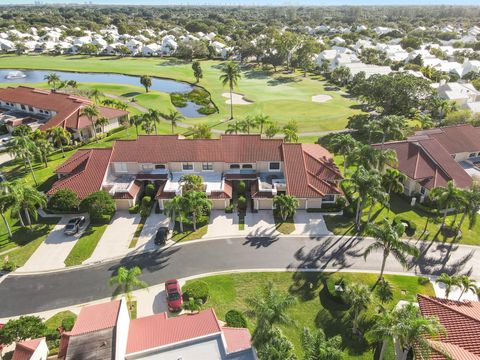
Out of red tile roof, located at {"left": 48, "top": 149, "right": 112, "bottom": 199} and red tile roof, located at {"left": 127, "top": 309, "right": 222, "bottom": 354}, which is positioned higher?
red tile roof, located at {"left": 48, "top": 149, "right": 112, "bottom": 199}

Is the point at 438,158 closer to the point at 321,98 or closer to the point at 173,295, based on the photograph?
the point at 173,295

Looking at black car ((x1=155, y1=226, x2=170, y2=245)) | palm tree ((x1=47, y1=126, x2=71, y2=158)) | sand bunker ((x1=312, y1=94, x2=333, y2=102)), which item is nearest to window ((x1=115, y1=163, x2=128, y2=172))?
black car ((x1=155, y1=226, x2=170, y2=245))

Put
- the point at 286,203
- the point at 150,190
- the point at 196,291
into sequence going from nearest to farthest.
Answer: the point at 196,291 → the point at 286,203 → the point at 150,190

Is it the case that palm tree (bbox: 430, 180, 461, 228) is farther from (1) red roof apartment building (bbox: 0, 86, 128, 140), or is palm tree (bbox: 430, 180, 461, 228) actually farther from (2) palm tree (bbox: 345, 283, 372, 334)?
(1) red roof apartment building (bbox: 0, 86, 128, 140)

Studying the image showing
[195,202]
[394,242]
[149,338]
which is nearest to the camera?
[149,338]

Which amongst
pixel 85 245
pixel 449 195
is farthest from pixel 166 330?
pixel 449 195

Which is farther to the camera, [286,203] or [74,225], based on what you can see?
[74,225]

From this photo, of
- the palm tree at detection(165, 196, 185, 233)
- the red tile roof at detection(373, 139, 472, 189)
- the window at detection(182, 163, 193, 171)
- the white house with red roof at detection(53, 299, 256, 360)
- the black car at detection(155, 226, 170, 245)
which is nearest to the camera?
the white house with red roof at detection(53, 299, 256, 360)

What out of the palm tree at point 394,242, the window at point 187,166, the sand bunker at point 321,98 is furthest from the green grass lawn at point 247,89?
the palm tree at point 394,242
